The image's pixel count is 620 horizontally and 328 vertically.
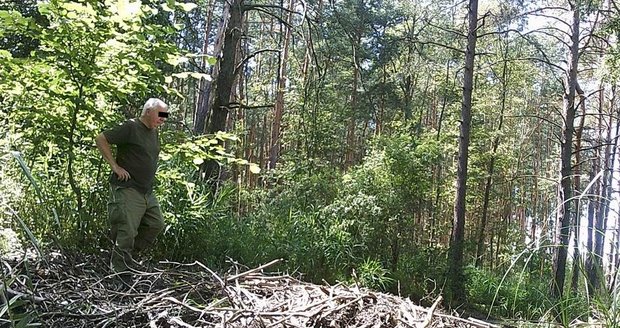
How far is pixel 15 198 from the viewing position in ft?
15.0

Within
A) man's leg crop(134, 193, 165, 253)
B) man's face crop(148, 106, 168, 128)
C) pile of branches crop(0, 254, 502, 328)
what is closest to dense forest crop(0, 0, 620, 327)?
pile of branches crop(0, 254, 502, 328)

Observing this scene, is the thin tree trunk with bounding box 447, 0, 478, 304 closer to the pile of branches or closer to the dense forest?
the dense forest

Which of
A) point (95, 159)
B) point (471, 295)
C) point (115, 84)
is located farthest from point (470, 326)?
point (471, 295)

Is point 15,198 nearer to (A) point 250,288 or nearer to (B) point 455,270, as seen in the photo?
(A) point 250,288

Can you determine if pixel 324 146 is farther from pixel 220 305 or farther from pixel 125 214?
pixel 220 305

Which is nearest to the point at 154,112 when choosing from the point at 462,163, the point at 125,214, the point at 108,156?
the point at 108,156

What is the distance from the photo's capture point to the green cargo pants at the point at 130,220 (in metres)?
3.93

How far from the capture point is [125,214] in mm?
4004

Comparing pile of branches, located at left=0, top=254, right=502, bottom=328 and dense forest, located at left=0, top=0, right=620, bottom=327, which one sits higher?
dense forest, located at left=0, top=0, right=620, bottom=327

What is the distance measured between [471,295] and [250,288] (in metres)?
9.66

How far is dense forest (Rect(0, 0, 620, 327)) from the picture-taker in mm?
3832

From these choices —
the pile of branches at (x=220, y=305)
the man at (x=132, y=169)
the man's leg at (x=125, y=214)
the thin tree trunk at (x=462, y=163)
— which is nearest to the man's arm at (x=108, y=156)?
the man at (x=132, y=169)

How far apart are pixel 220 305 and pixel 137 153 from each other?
192 cm

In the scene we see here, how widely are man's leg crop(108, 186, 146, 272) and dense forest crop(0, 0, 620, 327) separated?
422mm
